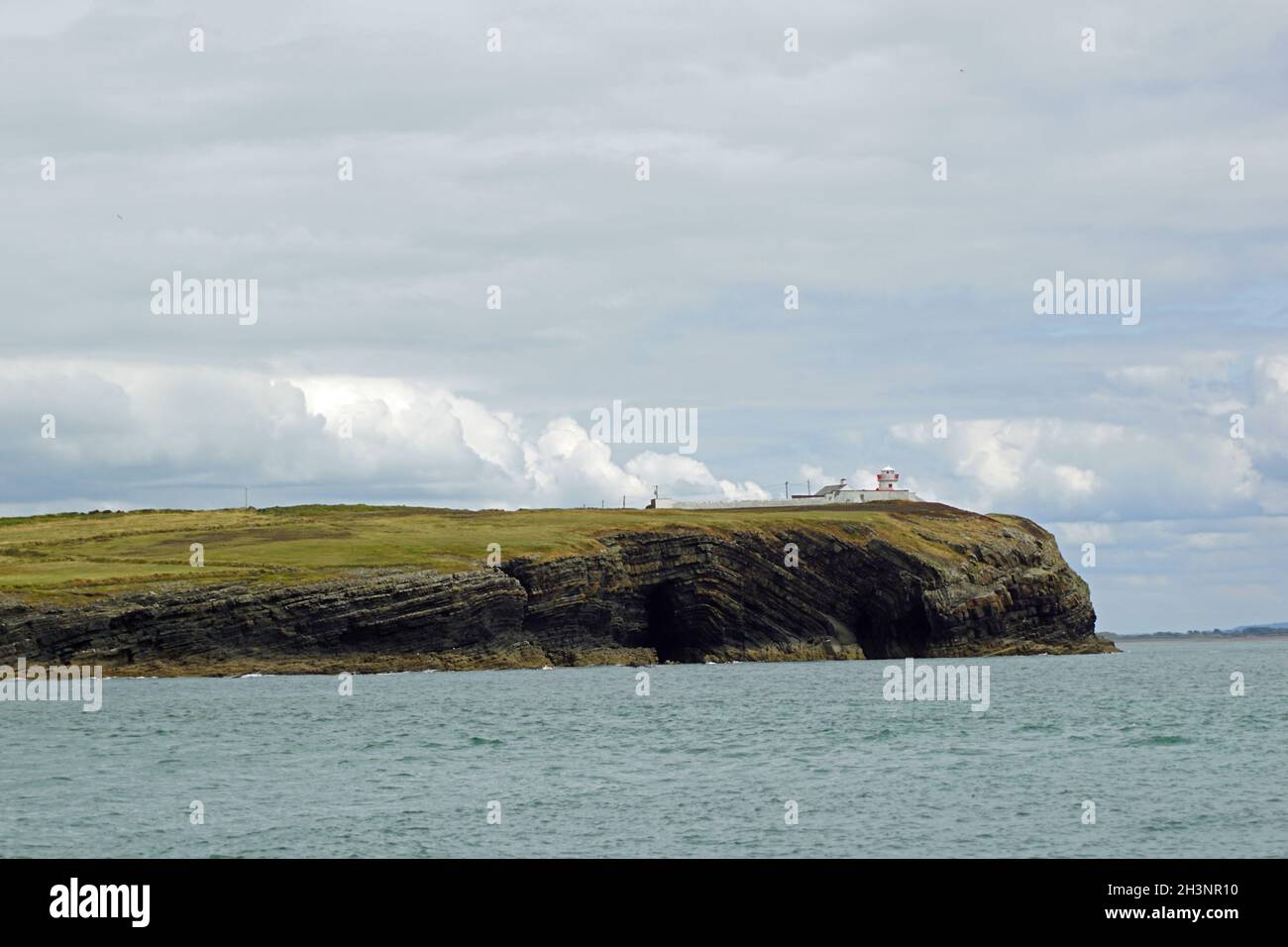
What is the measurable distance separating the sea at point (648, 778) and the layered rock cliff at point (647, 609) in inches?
1419

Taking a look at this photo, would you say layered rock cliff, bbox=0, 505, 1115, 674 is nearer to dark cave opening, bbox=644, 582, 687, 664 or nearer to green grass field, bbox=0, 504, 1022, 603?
dark cave opening, bbox=644, 582, 687, 664

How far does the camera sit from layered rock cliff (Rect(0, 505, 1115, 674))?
12800cm

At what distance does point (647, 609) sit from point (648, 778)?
108364 mm

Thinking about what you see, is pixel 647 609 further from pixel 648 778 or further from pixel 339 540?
pixel 648 778

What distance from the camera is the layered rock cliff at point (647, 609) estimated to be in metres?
128

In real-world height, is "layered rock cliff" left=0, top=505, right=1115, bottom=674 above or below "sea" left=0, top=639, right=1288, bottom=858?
above

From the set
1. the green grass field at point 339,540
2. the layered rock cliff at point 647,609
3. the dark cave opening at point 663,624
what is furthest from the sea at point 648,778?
the dark cave opening at point 663,624

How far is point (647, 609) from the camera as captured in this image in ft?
518

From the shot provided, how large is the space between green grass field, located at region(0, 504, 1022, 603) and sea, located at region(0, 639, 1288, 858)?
49.6 m

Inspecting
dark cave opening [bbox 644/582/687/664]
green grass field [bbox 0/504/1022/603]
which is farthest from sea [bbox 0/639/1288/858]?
dark cave opening [bbox 644/582/687/664]

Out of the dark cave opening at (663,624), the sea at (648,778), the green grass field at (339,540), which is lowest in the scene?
the sea at (648,778)

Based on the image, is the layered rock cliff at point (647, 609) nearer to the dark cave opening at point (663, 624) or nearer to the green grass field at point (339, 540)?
the dark cave opening at point (663, 624)
